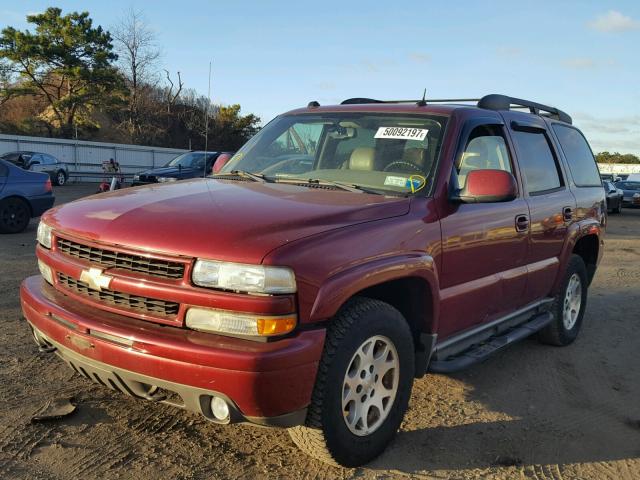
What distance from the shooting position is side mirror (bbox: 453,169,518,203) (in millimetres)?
3525

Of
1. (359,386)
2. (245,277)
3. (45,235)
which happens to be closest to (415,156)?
(359,386)

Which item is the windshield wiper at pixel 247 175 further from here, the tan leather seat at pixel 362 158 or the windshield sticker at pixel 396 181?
the windshield sticker at pixel 396 181

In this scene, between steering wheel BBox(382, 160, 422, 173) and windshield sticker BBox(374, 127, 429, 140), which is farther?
windshield sticker BBox(374, 127, 429, 140)

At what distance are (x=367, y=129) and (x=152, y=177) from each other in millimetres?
10991

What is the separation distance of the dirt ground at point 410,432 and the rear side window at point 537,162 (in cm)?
151

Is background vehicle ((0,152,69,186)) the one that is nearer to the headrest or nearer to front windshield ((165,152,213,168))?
front windshield ((165,152,213,168))

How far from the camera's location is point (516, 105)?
4949 millimetres

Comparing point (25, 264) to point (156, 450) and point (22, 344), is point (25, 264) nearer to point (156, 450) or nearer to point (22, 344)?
point (22, 344)

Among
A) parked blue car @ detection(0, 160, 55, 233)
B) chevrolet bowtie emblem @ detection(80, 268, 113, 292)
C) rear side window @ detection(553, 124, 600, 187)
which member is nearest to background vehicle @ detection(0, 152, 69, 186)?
parked blue car @ detection(0, 160, 55, 233)

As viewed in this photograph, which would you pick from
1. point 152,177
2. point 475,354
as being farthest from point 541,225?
point 152,177

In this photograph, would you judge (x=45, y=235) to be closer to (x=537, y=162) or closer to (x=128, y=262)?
(x=128, y=262)

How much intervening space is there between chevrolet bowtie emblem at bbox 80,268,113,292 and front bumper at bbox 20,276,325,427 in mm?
139

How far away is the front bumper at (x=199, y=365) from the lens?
8.25 ft

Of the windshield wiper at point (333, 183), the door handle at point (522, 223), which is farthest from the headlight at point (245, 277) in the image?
the door handle at point (522, 223)
